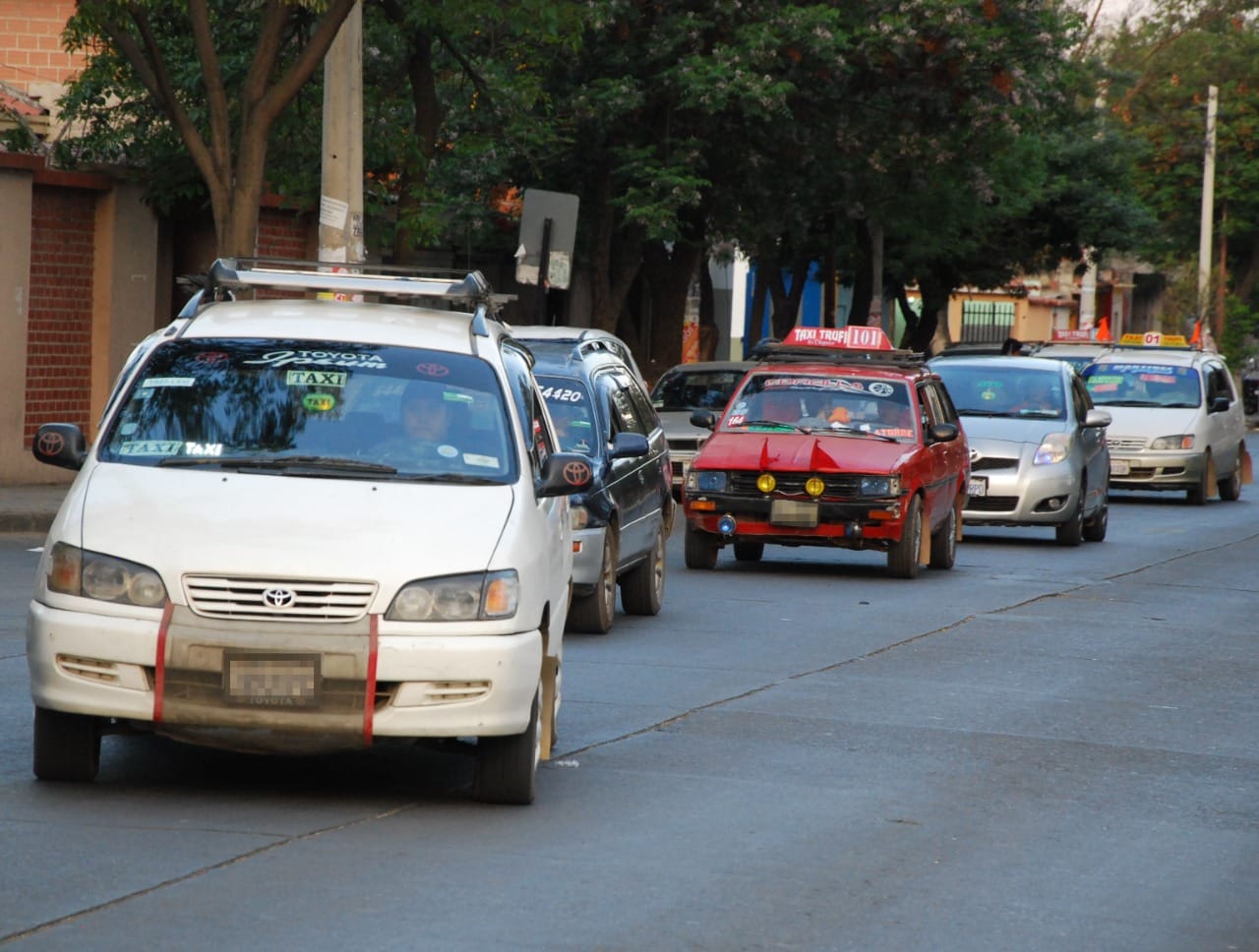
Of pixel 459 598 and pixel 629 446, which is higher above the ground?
pixel 629 446

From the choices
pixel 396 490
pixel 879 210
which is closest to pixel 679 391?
pixel 879 210

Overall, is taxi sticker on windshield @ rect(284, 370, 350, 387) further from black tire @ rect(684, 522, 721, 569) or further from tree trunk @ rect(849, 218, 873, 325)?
tree trunk @ rect(849, 218, 873, 325)

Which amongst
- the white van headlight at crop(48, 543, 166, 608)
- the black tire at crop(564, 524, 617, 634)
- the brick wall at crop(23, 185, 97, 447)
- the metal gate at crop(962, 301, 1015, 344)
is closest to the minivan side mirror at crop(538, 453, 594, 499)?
the white van headlight at crop(48, 543, 166, 608)

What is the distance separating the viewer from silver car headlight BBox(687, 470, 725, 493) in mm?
17266

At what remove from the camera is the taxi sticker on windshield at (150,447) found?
26.5 ft

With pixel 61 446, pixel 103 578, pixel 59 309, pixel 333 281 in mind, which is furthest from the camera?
pixel 59 309

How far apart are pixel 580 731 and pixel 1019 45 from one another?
21.3m

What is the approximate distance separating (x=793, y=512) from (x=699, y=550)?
1.18 m

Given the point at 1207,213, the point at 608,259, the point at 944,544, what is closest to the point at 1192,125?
the point at 1207,213

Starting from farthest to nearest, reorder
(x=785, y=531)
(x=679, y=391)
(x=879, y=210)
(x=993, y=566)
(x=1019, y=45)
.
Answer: (x=879, y=210)
(x=1019, y=45)
(x=679, y=391)
(x=993, y=566)
(x=785, y=531)

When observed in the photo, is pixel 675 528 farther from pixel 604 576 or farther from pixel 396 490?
pixel 396 490

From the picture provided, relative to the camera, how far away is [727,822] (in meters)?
7.82

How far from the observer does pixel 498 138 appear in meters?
26.4

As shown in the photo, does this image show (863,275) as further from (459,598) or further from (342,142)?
(459,598)
